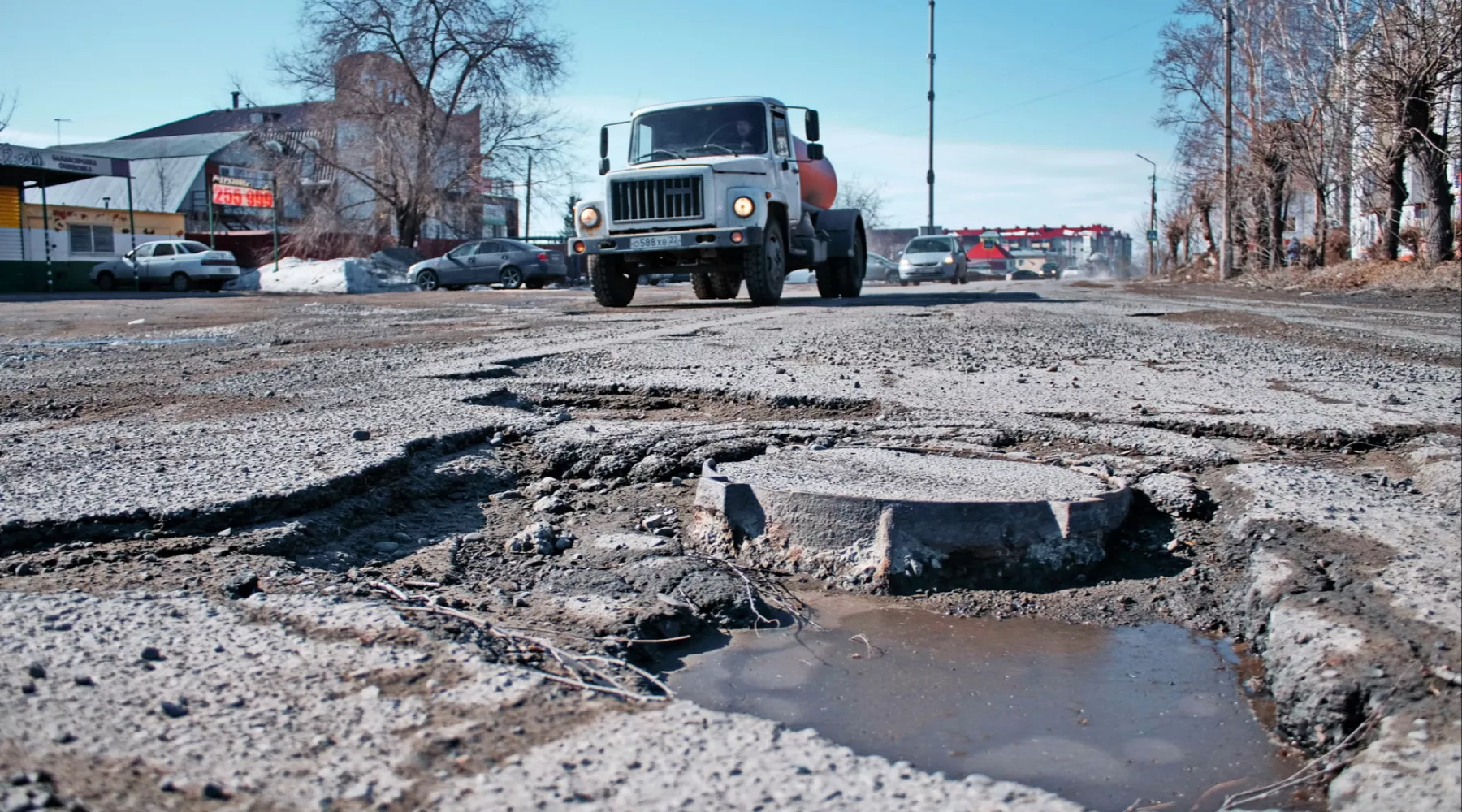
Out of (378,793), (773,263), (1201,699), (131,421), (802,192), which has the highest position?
(802,192)

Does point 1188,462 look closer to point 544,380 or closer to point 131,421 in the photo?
point 544,380

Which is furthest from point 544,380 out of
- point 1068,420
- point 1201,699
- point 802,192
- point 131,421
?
point 802,192

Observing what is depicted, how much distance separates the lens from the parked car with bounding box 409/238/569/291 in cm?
2386

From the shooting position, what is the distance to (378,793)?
4.12 feet

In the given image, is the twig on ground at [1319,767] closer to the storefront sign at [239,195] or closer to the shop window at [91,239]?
the shop window at [91,239]

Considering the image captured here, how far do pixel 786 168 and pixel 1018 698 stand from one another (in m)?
10.4

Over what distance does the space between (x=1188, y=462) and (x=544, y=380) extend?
9.07ft

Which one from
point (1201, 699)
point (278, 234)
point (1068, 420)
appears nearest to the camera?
point (1201, 699)

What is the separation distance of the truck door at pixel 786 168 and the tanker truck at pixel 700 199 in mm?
17

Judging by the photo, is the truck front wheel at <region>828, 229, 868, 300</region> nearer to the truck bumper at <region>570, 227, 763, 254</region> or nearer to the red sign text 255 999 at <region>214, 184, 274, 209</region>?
the truck bumper at <region>570, 227, 763, 254</region>

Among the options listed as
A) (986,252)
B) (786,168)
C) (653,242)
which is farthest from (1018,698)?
(986,252)

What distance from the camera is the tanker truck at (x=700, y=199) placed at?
35.6 ft

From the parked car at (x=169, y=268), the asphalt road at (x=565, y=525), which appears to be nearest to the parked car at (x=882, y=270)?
the parked car at (x=169, y=268)

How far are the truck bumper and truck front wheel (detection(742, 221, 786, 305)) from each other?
7.6 inches
